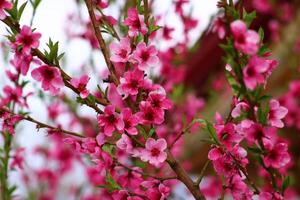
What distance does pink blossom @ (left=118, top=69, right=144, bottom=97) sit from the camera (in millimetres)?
1292

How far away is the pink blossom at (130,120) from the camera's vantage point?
4.22ft

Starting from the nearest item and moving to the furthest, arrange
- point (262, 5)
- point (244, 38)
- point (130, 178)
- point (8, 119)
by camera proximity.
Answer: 1. point (244, 38)
2. point (8, 119)
3. point (130, 178)
4. point (262, 5)

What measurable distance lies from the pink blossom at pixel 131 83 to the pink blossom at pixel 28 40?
264 mm

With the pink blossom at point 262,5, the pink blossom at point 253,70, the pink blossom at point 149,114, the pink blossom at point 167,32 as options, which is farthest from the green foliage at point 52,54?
the pink blossom at point 262,5

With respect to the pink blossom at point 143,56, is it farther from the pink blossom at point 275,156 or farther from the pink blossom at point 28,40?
the pink blossom at point 275,156

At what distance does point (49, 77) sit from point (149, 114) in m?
0.31

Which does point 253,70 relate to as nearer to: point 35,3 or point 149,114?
point 149,114

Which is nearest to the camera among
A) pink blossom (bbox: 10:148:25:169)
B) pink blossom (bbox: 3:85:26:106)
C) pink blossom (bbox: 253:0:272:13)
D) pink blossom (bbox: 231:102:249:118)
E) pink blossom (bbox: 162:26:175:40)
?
pink blossom (bbox: 231:102:249:118)

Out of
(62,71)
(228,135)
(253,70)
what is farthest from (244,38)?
(62,71)

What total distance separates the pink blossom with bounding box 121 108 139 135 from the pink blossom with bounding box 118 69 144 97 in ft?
0.16

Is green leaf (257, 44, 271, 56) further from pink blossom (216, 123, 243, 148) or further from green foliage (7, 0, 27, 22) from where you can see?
green foliage (7, 0, 27, 22)

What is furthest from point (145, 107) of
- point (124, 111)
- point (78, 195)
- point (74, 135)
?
point (78, 195)

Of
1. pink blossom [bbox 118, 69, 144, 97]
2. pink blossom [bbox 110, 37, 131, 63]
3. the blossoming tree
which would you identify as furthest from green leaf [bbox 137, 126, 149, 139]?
pink blossom [bbox 110, 37, 131, 63]

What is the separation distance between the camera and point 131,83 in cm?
130
